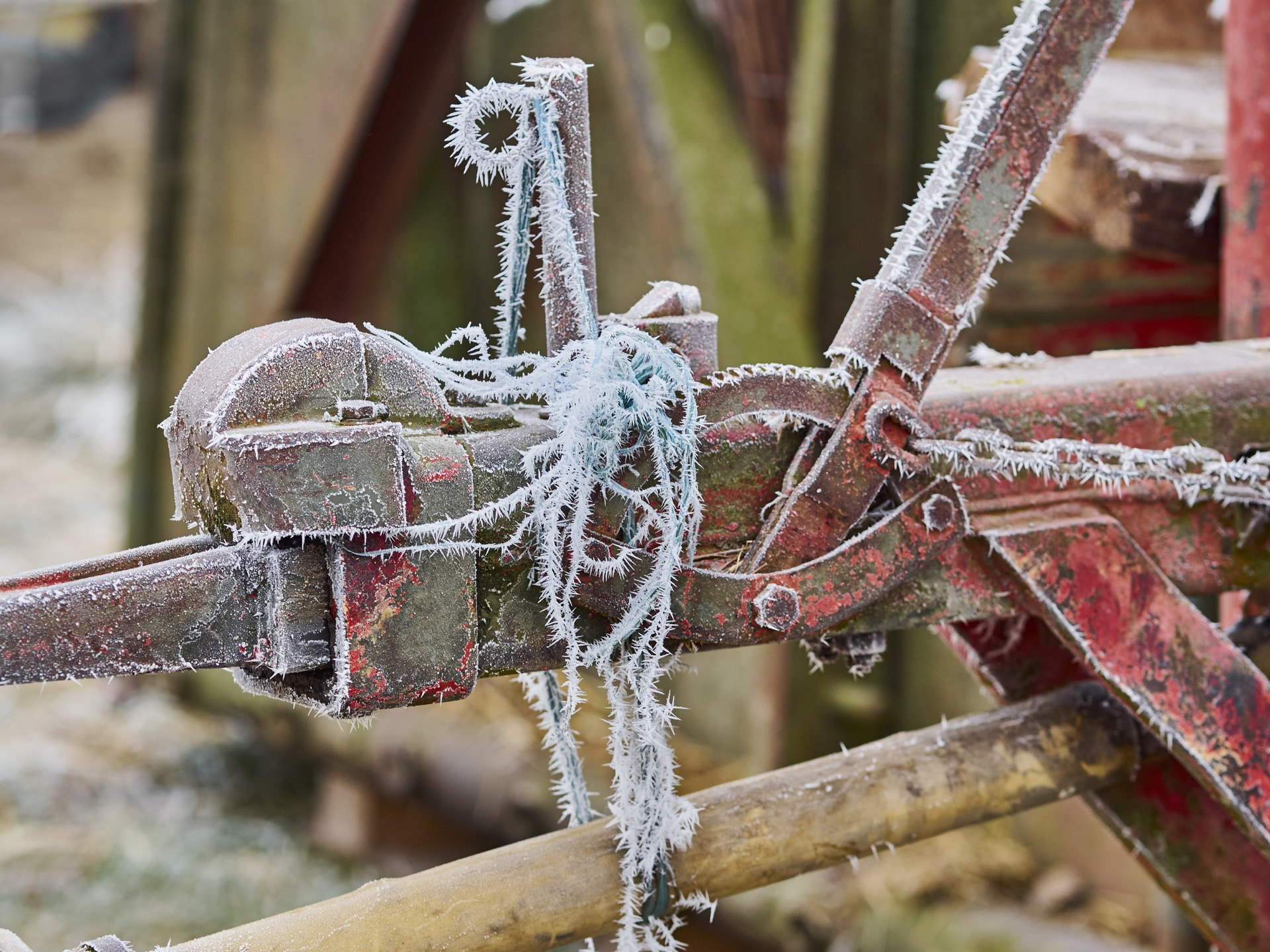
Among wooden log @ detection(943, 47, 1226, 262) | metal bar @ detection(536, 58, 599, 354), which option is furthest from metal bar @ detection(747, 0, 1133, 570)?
wooden log @ detection(943, 47, 1226, 262)

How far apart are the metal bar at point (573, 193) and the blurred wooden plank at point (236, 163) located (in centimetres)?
207

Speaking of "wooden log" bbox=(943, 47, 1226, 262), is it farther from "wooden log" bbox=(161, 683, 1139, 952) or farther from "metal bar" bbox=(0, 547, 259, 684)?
"metal bar" bbox=(0, 547, 259, 684)

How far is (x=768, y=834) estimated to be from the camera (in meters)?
1.19

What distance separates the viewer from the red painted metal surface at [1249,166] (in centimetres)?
159

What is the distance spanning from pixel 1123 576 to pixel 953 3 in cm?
193

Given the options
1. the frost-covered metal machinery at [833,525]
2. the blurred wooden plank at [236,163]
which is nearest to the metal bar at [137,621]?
the frost-covered metal machinery at [833,525]

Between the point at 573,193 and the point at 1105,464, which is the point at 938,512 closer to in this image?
the point at 1105,464

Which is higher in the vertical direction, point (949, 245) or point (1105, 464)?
point (949, 245)

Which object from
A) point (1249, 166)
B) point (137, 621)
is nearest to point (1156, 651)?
point (1249, 166)

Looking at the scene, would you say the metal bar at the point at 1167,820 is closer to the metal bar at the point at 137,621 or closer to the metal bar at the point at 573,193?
the metal bar at the point at 573,193

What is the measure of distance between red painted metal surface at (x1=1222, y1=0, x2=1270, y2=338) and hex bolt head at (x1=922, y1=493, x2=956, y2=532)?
2.31 feet

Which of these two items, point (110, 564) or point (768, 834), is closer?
point (110, 564)

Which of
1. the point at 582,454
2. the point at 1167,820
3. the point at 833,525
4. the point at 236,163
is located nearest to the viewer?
the point at 582,454

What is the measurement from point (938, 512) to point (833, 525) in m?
0.09
